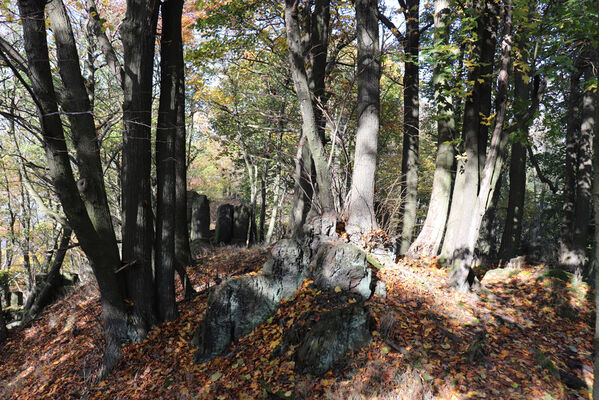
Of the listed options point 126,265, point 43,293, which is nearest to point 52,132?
point 126,265

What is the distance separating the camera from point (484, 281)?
6.92 m

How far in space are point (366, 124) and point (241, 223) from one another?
9477 millimetres

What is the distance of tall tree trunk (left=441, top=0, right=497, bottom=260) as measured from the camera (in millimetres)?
6402

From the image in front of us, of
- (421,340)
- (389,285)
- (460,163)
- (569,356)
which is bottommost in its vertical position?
(569,356)

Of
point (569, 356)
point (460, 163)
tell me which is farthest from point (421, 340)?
point (460, 163)

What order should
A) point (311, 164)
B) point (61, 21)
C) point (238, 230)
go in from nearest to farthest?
point (61, 21) < point (311, 164) < point (238, 230)

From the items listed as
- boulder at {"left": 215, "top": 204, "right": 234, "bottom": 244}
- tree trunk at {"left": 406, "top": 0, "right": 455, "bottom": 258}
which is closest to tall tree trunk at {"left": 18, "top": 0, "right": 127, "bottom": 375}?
tree trunk at {"left": 406, "top": 0, "right": 455, "bottom": 258}

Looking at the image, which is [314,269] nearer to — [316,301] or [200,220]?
[316,301]

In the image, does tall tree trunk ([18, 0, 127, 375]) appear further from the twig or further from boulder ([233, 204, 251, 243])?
boulder ([233, 204, 251, 243])

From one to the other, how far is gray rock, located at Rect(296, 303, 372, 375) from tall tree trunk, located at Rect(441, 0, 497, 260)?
315 centimetres

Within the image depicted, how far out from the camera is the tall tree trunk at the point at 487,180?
5520 millimetres

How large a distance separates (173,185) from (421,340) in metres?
4.63

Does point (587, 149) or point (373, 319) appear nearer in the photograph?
point (373, 319)

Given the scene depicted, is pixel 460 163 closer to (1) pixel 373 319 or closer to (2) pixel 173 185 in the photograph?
(1) pixel 373 319
